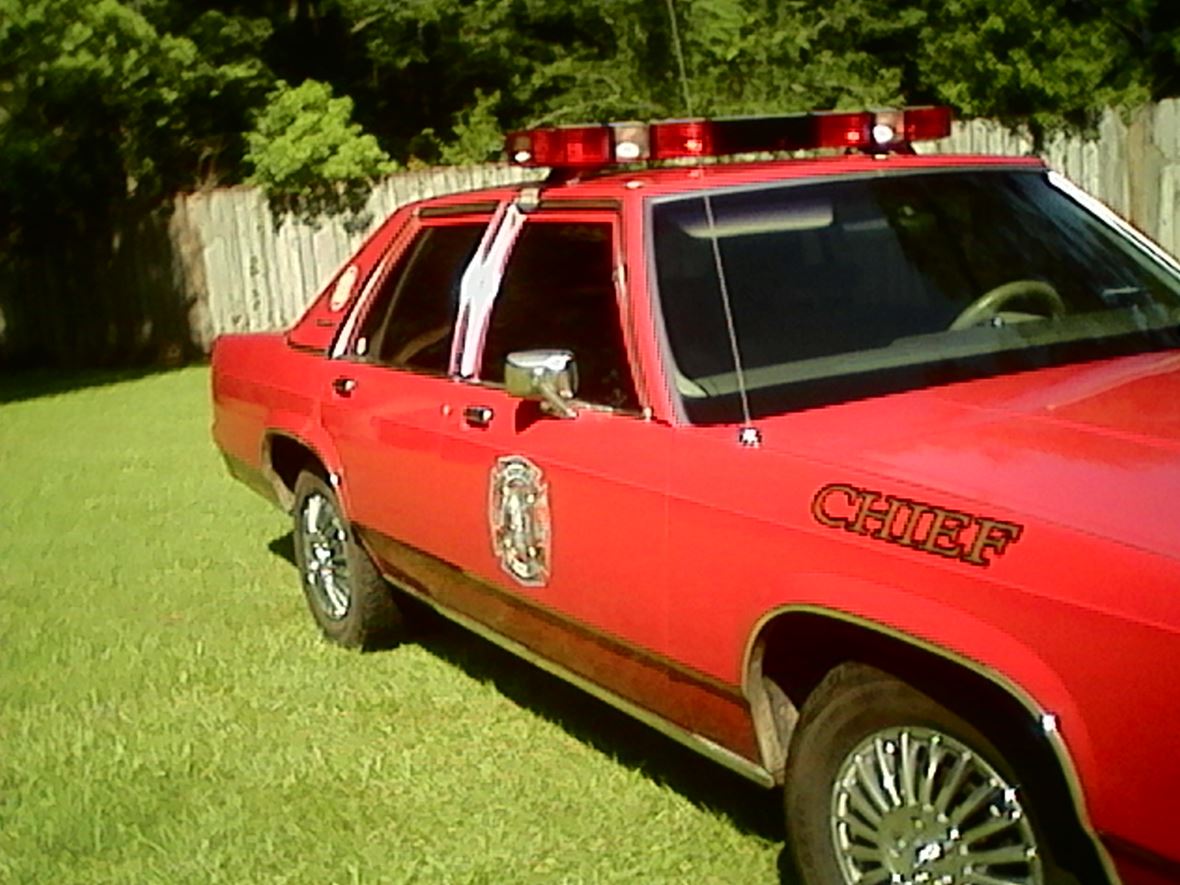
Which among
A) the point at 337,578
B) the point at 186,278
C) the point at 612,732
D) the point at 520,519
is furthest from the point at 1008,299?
the point at 186,278

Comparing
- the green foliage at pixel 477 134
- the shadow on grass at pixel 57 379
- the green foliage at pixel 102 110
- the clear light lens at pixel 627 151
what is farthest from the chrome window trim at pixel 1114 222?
the green foliage at pixel 477 134

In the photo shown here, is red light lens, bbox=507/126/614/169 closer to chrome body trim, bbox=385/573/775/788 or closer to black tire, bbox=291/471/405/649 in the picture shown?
chrome body trim, bbox=385/573/775/788

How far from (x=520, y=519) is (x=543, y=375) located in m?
0.55

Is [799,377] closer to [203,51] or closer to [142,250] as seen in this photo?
[142,250]

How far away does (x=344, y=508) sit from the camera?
5.57 metres

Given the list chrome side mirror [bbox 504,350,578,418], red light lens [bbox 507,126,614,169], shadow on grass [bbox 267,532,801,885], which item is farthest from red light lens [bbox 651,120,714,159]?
shadow on grass [bbox 267,532,801,885]

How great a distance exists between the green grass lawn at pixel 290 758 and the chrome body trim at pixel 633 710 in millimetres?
339

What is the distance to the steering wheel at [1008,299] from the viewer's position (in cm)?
413

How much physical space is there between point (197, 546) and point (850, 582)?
5.40m

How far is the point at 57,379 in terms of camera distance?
16.8 metres

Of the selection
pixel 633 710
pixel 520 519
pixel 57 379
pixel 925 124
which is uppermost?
pixel 925 124

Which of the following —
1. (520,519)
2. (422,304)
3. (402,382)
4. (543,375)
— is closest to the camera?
(543,375)

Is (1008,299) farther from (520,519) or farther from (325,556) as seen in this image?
(325,556)

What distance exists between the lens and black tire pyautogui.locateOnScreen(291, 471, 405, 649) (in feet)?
18.9
